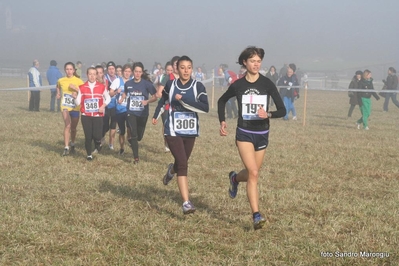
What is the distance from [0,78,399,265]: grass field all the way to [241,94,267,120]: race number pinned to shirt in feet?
4.13

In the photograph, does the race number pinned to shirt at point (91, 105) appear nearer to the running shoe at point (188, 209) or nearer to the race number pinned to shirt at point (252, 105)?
the running shoe at point (188, 209)

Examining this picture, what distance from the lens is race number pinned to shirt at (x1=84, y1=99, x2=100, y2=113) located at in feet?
31.1

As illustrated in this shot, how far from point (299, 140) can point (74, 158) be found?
612 centimetres

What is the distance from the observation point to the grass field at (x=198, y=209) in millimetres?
4754

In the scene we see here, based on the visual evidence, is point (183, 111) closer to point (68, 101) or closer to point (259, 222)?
point (259, 222)

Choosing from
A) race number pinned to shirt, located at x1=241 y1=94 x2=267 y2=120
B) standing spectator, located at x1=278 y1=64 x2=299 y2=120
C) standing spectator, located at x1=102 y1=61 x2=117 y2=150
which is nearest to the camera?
race number pinned to shirt, located at x1=241 y1=94 x2=267 y2=120

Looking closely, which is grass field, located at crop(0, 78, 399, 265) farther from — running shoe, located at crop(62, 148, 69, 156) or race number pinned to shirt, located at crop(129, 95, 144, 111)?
race number pinned to shirt, located at crop(129, 95, 144, 111)

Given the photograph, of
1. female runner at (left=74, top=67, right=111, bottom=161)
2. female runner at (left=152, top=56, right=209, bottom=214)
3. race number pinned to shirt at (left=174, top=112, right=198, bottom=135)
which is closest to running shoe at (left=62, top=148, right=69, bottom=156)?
female runner at (left=74, top=67, right=111, bottom=161)

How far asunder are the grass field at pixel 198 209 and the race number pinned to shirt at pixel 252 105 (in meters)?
1.26

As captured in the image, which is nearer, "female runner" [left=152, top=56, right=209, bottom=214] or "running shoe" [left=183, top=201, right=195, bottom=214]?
"running shoe" [left=183, top=201, right=195, bottom=214]

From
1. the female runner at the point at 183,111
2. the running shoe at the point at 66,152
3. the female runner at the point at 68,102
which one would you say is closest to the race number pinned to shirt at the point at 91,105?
the female runner at the point at 68,102

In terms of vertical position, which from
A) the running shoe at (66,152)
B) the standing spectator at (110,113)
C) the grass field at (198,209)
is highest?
the standing spectator at (110,113)

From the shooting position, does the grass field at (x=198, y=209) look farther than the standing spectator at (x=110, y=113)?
No

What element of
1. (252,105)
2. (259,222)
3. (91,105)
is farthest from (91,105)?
(259,222)
